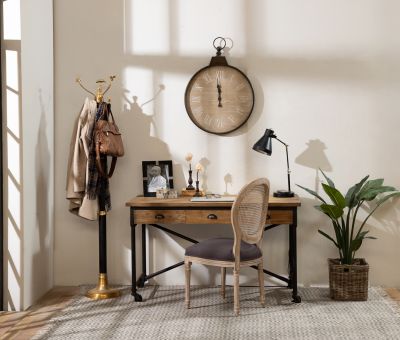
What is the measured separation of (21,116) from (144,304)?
155cm

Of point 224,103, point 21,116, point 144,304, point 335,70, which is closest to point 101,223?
point 144,304

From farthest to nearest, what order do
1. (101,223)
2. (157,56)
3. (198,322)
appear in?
(157,56)
(101,223)
(198,322)

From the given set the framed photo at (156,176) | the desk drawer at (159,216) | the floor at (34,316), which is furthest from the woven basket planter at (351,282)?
the floor at (34,316)

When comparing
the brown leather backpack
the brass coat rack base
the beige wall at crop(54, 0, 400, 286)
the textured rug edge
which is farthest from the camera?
the beige wall at crop(54, 0, 400, 286)

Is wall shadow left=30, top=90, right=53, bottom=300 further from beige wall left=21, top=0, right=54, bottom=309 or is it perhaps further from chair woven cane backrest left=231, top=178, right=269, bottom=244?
chair woven cane backrest left=231, top=178, right=269, bottom=244

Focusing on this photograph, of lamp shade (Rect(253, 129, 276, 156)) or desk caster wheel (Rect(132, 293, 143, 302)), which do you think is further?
lamp shade (Rect(253, 129, 276, 156))

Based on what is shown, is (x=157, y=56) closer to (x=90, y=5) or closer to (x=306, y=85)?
(x=90, y=5)

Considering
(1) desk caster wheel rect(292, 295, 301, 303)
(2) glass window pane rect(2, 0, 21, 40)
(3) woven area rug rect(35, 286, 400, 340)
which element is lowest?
(3) woven area rug rect(35, 286, 400, 340)

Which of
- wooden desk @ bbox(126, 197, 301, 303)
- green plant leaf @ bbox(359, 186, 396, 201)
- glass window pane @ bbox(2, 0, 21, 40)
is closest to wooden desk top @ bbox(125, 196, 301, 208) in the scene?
wooden desk @ bbox(126, 197, 301, 303)

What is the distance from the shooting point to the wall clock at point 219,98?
15.3 feet

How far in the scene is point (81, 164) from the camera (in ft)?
14.6

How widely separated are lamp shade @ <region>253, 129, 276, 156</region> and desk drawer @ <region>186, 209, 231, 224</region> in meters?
0.54

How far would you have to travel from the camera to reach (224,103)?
185 inches

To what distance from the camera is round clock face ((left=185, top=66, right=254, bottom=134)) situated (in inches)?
184
